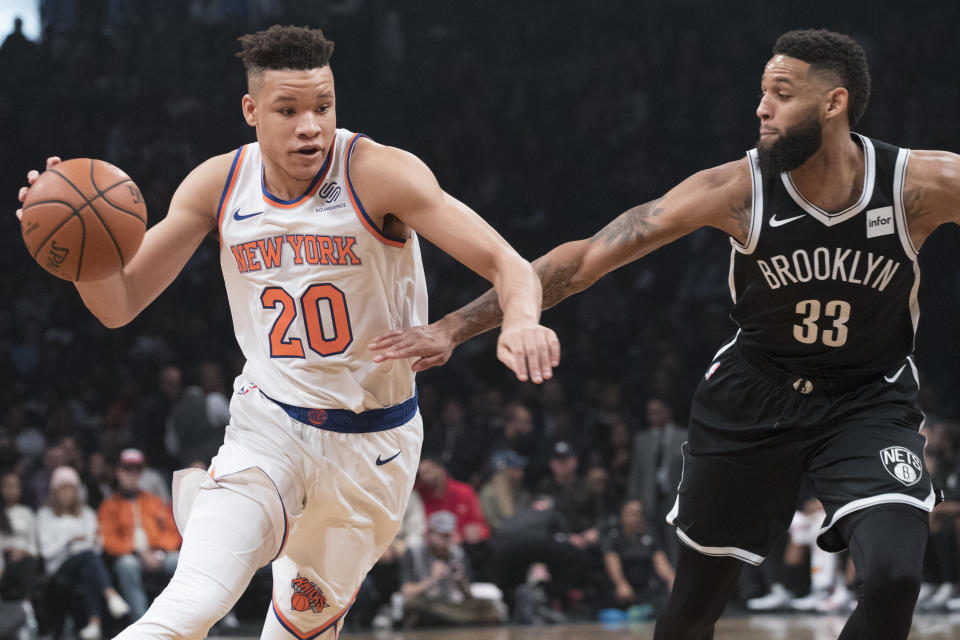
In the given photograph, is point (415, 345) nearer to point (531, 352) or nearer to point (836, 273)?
point (531, 352)

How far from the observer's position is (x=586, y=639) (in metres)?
8.48

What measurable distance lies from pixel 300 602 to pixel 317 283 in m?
1.05

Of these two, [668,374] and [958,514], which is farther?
[668,374]

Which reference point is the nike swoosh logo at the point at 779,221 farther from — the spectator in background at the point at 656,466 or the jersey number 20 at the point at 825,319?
the spectator in background at the point at 656,466

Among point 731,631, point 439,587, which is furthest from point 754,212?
point 439,587

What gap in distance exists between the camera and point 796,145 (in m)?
3.76

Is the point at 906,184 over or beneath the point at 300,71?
beneath

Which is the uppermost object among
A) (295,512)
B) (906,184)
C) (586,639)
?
(906,184)

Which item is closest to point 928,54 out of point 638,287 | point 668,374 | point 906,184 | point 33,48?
point 638,287

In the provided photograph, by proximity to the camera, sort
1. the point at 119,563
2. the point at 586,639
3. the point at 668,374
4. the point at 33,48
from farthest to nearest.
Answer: the point at 33,48
the point at 668,374
the point at 119,563
the point at 586,639

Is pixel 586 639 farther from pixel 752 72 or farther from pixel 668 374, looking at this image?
pixel 752 72

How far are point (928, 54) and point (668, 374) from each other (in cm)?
632

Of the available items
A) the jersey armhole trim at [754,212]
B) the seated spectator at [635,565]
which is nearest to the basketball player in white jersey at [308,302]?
the jersey armhole trim at [754,212]

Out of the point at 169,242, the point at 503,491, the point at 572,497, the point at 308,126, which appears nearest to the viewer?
the point at 308,126
